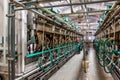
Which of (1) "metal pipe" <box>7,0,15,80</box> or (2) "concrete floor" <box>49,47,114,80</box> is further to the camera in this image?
(2) "concrete floor" <box>49,47,114,80</box>

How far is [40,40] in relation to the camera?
12.5 ft

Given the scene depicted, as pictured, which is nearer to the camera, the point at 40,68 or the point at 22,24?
the point at 22,24

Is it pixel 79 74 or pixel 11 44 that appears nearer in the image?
pixel 11 44

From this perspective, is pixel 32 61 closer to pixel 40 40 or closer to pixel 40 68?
pixel 40 68

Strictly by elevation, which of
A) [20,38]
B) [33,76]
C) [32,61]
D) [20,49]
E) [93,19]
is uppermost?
[93,19]

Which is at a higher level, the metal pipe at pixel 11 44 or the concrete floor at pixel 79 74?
the metal pipe at pixel 11 44

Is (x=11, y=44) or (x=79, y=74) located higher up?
→ (x=11, y=44)

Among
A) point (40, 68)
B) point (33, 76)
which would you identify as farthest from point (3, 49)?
point (40, 68)

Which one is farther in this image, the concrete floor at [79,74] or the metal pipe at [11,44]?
the concrete floor at [79,74]

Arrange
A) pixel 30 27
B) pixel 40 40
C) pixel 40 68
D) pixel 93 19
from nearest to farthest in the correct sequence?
pixel 30 27
pixel 40 68
pixel 40 40
pixel 93 19

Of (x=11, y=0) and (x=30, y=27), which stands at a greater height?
(x=11, y=0)

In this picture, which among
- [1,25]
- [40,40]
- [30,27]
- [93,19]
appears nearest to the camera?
[1,25]

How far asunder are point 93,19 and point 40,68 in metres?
10.9

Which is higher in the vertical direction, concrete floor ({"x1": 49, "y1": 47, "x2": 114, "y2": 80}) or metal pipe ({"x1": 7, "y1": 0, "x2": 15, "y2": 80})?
metal pipe ({"x1": 7, "y1": 0, "x2": 15, "y2": 80})
